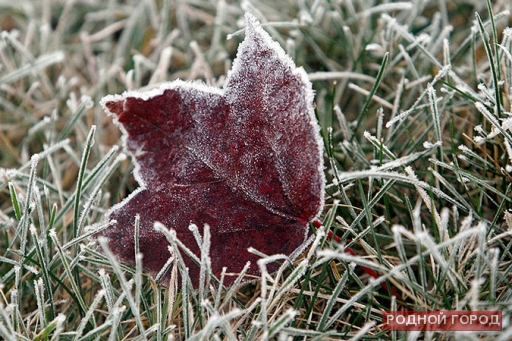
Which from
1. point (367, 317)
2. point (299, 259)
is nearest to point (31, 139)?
point (299, 259)

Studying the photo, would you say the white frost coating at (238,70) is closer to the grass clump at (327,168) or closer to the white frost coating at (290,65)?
the white frost coating at (290,65)

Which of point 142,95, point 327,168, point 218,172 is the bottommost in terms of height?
point 327,168

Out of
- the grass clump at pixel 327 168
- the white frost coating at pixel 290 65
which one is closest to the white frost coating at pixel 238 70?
the white frost coating at pixel 290 65

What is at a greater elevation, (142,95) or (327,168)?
(142,95)

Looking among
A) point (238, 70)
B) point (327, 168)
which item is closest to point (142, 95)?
point (238, 70)

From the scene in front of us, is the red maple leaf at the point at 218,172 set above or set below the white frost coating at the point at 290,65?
below

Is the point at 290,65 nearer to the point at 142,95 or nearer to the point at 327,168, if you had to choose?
the point at 142,95
